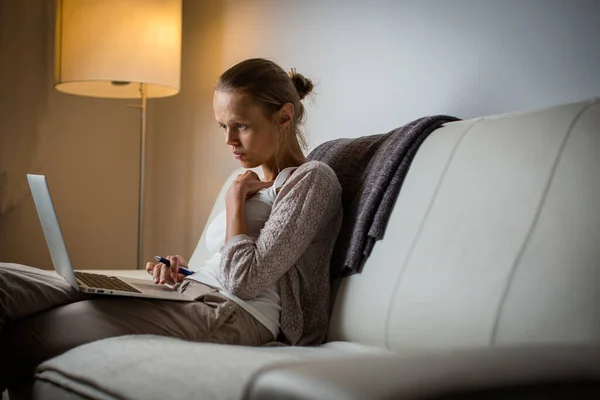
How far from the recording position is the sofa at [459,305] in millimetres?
778

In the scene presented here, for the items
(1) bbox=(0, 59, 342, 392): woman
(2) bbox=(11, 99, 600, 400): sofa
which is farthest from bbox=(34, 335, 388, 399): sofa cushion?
(1) bbox=(0, 59, 342, 392): woman

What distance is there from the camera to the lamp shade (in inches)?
119

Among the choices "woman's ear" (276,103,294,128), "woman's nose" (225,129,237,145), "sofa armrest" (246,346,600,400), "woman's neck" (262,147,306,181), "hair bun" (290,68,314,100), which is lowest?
"sofa armrest" (246,346,600,400)

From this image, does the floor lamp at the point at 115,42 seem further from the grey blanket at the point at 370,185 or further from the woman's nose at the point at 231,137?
the grey blanket at the point at 370,185

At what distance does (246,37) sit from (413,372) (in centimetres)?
260

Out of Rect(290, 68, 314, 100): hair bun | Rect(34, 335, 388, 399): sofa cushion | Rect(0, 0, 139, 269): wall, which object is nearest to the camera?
Rect(34, 335, 388, 399): sofa cushion

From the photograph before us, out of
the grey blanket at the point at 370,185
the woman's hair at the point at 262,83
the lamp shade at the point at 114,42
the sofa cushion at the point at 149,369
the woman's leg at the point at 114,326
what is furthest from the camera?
the lamp shade at the point at 114,42

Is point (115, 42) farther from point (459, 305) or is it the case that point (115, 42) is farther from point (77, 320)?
point (459, 305)

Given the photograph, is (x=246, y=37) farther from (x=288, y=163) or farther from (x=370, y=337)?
(x=370, y=337)

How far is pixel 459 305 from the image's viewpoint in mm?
1428

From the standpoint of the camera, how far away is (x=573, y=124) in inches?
55.7

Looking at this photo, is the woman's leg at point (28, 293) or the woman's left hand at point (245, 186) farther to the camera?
the woman's left hand at point (245, 186)

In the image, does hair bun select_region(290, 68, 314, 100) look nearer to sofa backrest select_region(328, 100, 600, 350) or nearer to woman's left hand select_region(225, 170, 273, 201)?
woman's left hand select_region(225, 170, 273, 201)

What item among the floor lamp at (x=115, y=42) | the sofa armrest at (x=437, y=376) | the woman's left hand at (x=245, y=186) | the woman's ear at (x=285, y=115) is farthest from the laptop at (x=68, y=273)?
the floor lamp at (x=115, y=42)
